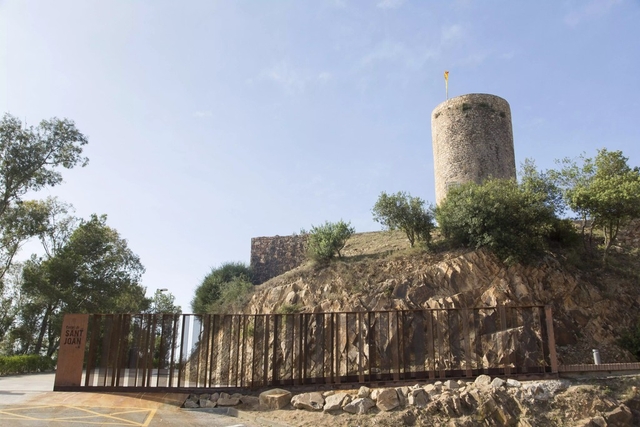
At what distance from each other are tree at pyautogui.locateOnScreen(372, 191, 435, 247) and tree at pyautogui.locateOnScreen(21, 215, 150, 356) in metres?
18.4

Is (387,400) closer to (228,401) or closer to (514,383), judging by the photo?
(514,383)

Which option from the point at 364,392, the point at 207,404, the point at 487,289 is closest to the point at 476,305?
the point at 487,289

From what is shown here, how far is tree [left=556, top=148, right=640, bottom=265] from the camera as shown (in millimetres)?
17812

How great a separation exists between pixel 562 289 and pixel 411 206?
7.09m

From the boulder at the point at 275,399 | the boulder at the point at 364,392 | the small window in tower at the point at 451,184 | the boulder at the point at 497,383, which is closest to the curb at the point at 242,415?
the boulder at the point at 275,399

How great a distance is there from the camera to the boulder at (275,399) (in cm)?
1110

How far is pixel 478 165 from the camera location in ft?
83.3

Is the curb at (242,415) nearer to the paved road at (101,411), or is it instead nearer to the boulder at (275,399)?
the paved road at (101,411)

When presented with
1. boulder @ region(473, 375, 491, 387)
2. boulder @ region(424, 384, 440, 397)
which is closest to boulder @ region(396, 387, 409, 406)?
boulder @ region(424, 384, 440, 397)

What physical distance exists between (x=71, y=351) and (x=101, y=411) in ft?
8.33

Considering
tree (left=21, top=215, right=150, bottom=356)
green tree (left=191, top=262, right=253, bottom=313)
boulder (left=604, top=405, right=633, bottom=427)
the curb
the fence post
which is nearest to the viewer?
the curb

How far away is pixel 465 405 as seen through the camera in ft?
35.0

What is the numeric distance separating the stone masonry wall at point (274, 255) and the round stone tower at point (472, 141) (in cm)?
848

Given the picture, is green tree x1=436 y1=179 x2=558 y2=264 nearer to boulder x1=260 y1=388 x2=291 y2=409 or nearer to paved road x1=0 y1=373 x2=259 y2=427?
boulder x1=260 y1=388 x2=291 y2=409
